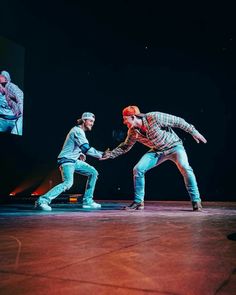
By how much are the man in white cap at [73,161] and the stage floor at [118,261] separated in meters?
2.39

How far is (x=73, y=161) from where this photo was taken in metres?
5.27

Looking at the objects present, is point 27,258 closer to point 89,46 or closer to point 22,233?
point 22,233

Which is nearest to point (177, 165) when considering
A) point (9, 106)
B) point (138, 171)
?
point (138, 171)

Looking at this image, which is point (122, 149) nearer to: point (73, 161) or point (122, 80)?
point (73, 161)

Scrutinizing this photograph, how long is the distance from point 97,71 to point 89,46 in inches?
30.0

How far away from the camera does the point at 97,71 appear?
10445 millimetres

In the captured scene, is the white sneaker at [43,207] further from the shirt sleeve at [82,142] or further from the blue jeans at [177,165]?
the blue jeans at [177,165]

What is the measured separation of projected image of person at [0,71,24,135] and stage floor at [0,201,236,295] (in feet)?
19.2

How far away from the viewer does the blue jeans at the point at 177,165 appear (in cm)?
478

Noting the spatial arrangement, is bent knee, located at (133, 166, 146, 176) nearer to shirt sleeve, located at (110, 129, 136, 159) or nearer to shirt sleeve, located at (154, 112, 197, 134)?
shirt sleeve, located at (110, 129, 136, 159)

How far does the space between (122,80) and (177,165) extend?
5.68 m

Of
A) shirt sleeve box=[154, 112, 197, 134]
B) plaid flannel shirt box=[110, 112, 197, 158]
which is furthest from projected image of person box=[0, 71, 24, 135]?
shirt sleeve box=[154, 112, 197, 134]

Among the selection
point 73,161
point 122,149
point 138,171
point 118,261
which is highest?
point 122,149

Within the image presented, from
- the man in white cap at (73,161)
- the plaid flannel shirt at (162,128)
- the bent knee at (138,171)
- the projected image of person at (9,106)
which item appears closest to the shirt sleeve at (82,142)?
the man in white cap at (73,161)
